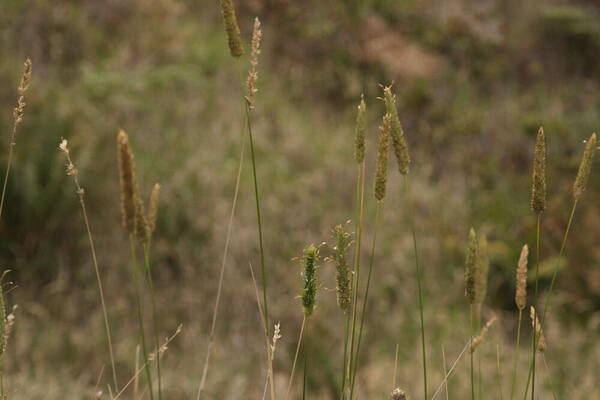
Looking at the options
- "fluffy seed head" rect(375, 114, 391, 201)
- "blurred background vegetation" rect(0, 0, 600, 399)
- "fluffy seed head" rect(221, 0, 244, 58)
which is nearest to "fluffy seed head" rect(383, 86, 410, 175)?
"fluffy seed head" rect(375, 114, 391, 201)

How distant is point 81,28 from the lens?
624 centimetres

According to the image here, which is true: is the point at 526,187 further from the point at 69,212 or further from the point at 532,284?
the point at 69,212

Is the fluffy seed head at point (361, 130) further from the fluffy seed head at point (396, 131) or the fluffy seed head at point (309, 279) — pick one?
the fluffy seed head at point (309, 279)

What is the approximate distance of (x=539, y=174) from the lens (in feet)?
3.89

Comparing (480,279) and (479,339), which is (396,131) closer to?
(480,279)

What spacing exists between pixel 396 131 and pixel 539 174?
0.24m

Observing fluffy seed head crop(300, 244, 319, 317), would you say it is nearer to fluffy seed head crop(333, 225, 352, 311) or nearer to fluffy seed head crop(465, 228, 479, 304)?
fluffy seed head crop(333, 225, 352, 311)

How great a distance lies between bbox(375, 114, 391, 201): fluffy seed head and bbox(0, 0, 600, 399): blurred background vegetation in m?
2.01

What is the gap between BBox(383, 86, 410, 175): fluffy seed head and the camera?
3.72ft

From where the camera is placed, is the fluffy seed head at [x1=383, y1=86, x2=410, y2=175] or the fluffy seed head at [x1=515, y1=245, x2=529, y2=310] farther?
the fluffy seed head at [x1=515, y1=245, x2=529, y2=310]

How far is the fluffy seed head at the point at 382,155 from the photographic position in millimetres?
1132

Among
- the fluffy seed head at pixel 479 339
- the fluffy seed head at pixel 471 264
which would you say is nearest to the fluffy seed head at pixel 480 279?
the fluffy seed head at pixel 471 264

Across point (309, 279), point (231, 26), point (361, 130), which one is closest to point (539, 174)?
point (361, 130)

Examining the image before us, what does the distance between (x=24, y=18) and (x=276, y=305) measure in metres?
3.39
